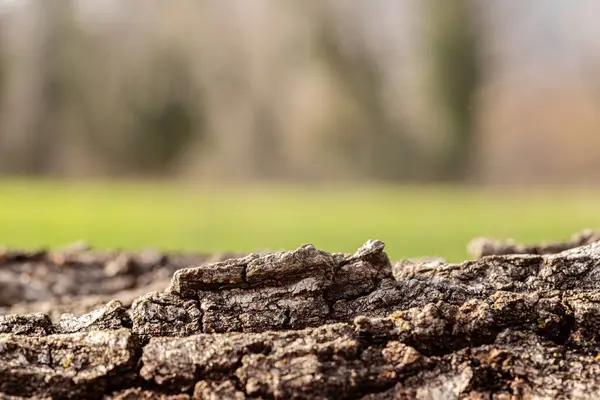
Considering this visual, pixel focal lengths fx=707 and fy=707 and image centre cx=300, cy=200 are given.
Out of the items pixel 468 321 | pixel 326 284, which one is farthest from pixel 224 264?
pixel 468 321

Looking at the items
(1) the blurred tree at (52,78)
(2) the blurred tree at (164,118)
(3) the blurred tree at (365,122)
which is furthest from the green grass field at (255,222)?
(3) the blurred tree at (365,122)

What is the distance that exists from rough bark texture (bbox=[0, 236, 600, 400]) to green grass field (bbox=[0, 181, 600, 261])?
8.78 ft

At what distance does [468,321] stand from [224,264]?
16.8 inches

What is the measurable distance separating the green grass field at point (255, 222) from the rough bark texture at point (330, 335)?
2.68 meters

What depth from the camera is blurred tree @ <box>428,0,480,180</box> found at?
26922 mm

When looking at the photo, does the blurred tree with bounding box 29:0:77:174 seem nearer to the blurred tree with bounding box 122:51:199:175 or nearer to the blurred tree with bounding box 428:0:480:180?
the blurred tree with bounding box 122:51:199:175

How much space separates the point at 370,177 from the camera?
2672 centimetres

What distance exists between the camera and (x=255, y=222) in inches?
360

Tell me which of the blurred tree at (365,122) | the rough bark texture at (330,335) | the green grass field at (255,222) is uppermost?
the blurred tree at (365,122)

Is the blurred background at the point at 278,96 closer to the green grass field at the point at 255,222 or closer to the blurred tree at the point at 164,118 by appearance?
the blurred tree at the point at 164,118

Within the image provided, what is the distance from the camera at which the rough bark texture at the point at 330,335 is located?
1054 millimetres

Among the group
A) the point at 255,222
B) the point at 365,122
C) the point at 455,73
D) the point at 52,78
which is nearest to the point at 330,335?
the point at 255,222

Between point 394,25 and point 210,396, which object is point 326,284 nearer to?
point 210,396

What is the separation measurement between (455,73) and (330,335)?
2726 cm
